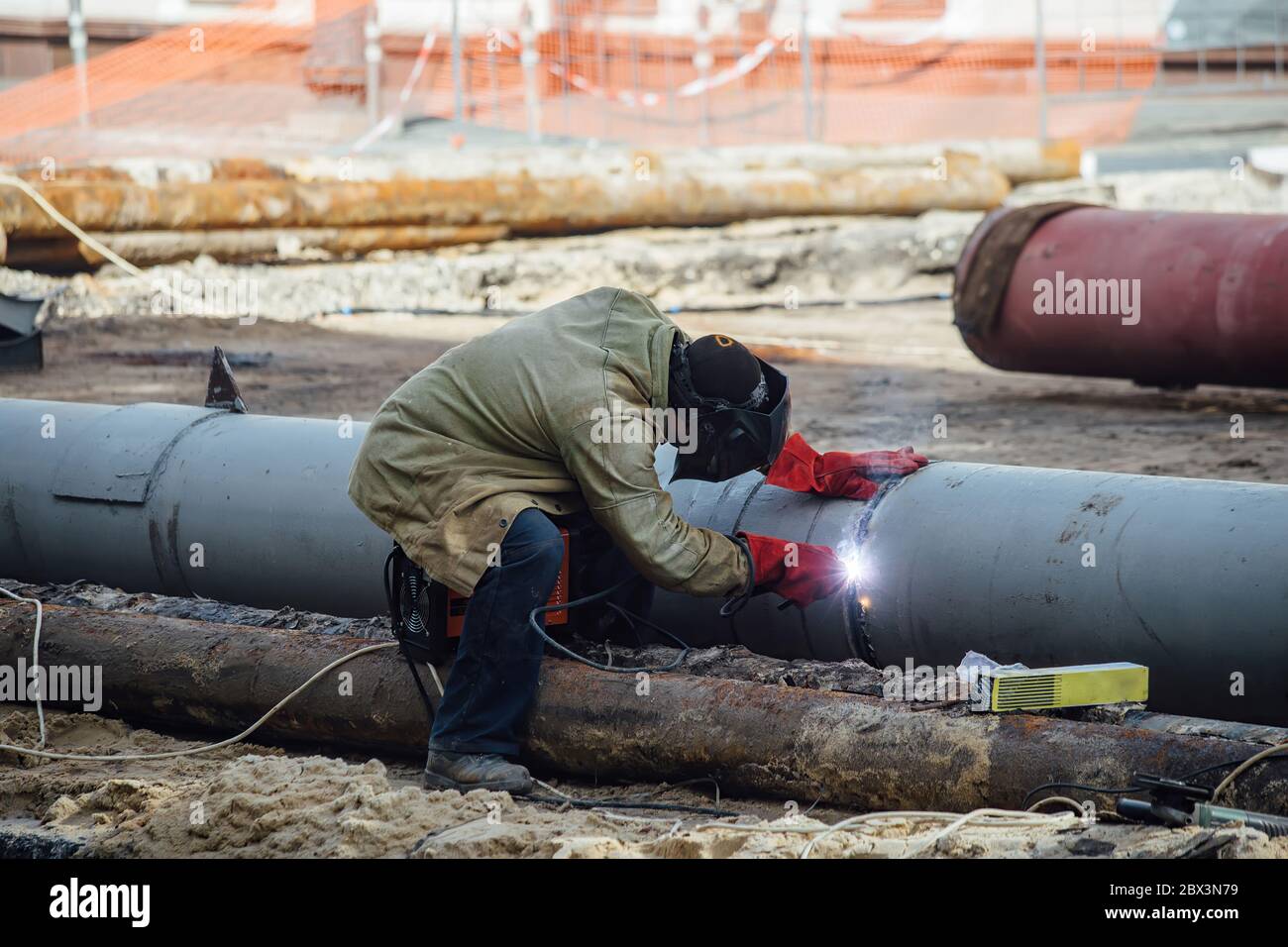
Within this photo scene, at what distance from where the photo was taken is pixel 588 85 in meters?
18.8

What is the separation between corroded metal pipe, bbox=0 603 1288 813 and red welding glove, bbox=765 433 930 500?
70cm

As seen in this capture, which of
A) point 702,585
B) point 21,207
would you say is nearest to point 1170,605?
point 702,585

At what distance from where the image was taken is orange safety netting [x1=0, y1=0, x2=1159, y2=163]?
16422 millimetres

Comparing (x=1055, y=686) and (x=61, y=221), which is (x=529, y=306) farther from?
(x=1055, y=686)

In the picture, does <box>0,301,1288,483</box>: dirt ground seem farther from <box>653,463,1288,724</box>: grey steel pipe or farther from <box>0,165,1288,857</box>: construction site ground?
<box>653,463,1288,724</box>: grey steel pipe

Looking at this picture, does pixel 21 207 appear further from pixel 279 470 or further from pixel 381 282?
pixel 279 470

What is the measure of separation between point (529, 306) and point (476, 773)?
9.30 meters

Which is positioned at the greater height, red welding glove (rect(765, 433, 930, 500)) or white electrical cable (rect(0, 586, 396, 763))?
red welding glove (rect(765, 433, 930, 500))

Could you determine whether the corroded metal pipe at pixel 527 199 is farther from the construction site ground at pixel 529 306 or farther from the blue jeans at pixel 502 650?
the blue jeans at pixel 502 650

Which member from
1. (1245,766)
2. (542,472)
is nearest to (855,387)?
(542,472)

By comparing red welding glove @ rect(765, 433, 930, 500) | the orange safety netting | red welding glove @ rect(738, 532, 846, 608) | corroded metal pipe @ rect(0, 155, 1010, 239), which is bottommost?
red welding glove @ rect(738, 532, 846, 608)

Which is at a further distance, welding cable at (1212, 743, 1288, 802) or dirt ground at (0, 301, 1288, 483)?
dirt ground at (0, 301, 1288, 483)

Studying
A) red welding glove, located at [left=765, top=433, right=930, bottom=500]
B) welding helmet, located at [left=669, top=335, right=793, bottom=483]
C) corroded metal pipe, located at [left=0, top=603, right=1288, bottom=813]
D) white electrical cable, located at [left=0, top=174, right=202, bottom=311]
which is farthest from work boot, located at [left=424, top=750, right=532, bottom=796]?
white electrical cable, located at [left=0, top=174, right=202, bottom=311]
